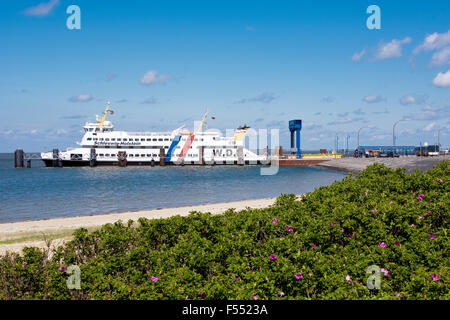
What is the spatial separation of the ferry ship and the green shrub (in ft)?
231

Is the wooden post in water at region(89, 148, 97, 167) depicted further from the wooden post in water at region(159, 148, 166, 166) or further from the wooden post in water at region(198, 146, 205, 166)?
the wooden post in water at region(198, 146, 205, 166)

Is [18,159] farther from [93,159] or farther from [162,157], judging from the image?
[162,157]

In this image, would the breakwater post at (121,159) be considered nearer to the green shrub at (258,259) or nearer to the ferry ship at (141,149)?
the ferry ship at (141,149)

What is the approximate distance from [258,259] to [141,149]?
75844 mm

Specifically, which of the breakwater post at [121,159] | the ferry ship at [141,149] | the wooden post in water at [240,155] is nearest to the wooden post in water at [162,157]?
the ferry ship at [141,149]

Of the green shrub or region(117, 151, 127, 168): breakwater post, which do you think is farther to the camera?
region(117, 151, 127, 168): breakwater post

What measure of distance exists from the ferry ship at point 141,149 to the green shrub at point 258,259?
70534 mm

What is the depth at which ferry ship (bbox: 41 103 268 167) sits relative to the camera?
7650 centimetres

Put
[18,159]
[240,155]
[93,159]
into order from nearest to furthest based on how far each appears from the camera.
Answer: [93,159] < [18,159] < [240,155]

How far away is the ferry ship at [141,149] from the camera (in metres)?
76.5

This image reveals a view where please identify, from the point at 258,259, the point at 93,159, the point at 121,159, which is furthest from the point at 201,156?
the point at 258,259

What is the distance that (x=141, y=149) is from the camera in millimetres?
78688

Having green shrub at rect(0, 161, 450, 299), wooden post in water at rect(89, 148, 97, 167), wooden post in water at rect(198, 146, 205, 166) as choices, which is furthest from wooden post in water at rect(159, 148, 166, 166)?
green shrub at rect(0, 161, 450, 299)
